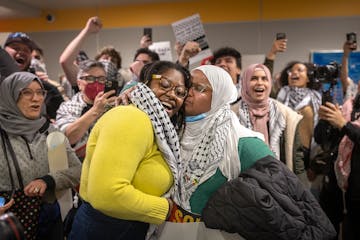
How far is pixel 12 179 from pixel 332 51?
4809 millimetres

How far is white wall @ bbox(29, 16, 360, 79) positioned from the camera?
200 inches

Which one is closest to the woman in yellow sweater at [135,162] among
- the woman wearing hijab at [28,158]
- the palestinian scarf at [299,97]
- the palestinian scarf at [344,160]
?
the woman wearing hijab at [28,158]

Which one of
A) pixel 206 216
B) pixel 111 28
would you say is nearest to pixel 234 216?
pixel 206 216

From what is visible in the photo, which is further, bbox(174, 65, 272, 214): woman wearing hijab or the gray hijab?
the gray hijab

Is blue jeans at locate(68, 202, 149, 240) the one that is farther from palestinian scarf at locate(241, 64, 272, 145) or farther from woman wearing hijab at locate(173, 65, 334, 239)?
palestinian scarf at locate(241, 64, 272, 145)

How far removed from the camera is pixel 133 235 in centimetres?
127

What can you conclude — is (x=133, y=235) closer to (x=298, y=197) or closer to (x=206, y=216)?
(x=206, y=216)

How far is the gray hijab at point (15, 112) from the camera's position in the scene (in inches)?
67.7

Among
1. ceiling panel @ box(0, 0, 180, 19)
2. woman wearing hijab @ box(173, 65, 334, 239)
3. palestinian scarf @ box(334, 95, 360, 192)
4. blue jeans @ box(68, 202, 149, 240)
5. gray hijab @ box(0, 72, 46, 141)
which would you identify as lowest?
palestinian scarf @ box(334, 95, 360, 192)

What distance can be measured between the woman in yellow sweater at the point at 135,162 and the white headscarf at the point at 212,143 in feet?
0.35

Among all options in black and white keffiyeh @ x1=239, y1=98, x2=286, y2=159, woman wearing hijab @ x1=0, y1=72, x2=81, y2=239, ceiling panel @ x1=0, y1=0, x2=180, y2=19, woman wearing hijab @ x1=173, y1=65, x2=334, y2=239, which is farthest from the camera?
ceiling panel @ x1=0, y1=0, x2=180, y2=19

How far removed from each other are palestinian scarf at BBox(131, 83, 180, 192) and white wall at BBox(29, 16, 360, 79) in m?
4.41

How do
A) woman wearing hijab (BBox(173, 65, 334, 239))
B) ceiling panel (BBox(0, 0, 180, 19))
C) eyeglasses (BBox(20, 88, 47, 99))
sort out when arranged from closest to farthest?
woman wearing hijab (BBox(173, 65, 334, 239)) → eyeglasses (BBox(20, 88, 47, 99)) → ceiling panel (BBox(0, 0, 180, 19))

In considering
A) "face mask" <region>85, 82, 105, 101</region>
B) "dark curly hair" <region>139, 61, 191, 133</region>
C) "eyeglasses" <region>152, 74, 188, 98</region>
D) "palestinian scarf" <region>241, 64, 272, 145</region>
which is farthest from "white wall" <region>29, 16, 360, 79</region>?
"eyeglasses" <region>152, 74, 188, 98</region>
